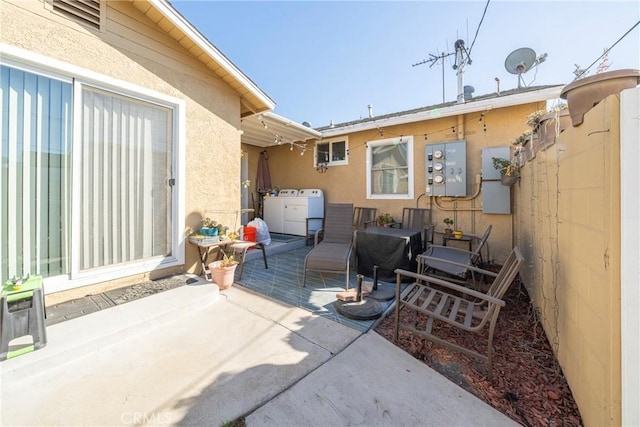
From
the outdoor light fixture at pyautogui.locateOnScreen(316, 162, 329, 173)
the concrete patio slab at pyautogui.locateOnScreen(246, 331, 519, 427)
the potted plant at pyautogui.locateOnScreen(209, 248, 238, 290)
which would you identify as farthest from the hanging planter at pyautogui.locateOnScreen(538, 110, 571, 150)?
the outdoor light fixture at pyautogui.locateOnScreen(316, 162, 329, 173)

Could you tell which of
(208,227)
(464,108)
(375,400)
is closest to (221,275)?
(208,227)

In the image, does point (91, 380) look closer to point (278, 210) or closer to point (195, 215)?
point (195, 215)

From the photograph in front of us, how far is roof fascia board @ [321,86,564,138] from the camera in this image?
4.49 metres

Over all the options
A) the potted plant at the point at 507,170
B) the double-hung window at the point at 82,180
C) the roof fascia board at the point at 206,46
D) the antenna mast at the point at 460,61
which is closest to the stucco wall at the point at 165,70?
the double-hung window at the point at 82,180

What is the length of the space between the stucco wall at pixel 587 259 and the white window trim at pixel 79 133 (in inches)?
176

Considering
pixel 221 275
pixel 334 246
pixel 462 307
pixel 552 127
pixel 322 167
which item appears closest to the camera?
pixel 552 127

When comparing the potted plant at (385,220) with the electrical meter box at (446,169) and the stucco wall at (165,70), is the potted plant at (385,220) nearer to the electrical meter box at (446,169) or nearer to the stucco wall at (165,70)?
the electrical meter box at (446,169)

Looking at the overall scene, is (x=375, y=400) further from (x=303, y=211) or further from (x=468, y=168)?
(x=303, y=211)

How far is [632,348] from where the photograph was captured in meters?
1.19

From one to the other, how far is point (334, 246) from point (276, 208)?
359 centimetres

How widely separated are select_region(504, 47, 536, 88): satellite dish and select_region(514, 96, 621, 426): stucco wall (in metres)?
3.92

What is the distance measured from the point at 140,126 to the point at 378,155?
5107 millimetres

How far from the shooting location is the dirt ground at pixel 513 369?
178 centimetres

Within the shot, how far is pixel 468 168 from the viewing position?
5.44 metres
